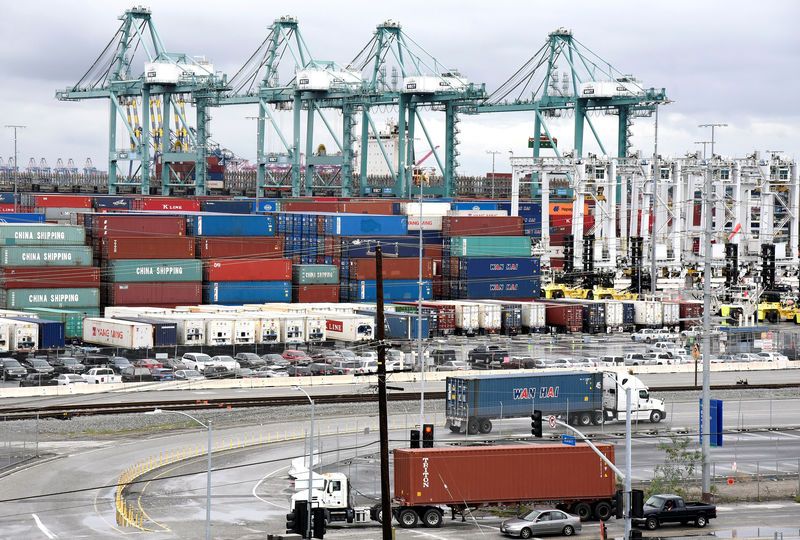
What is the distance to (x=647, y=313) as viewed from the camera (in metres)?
88.2

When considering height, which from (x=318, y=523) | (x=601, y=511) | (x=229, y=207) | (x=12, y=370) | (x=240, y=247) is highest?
(x=229, y=207)

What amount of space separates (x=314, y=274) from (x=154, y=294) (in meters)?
11.8

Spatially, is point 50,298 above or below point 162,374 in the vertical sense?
above

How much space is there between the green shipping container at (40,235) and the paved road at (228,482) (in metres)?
30.0

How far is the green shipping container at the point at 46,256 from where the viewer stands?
69062mm

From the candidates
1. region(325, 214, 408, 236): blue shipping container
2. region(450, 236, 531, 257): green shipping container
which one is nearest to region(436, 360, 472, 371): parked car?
region(325, 214, 408, 236): blue shipping container

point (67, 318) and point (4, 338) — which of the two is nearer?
point (4, 338)

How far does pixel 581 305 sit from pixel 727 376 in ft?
71.5

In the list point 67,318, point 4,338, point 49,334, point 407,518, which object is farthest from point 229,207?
point 407,518

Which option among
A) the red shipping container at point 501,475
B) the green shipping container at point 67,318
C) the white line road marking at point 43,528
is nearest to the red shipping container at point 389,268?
the green shipping container at point 67,318

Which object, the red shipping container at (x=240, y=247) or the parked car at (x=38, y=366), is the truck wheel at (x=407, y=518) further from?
the red shipping container at (x=240, y=247)

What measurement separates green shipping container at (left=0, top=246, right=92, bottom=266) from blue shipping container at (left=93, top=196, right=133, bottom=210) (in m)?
38.2

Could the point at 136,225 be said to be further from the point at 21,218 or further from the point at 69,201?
the point at 69,201

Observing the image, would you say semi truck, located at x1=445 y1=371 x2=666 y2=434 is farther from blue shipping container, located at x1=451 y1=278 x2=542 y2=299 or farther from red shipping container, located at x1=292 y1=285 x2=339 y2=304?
blue shipping container, located at x1=451 y1=278 x2=542 y2=299
